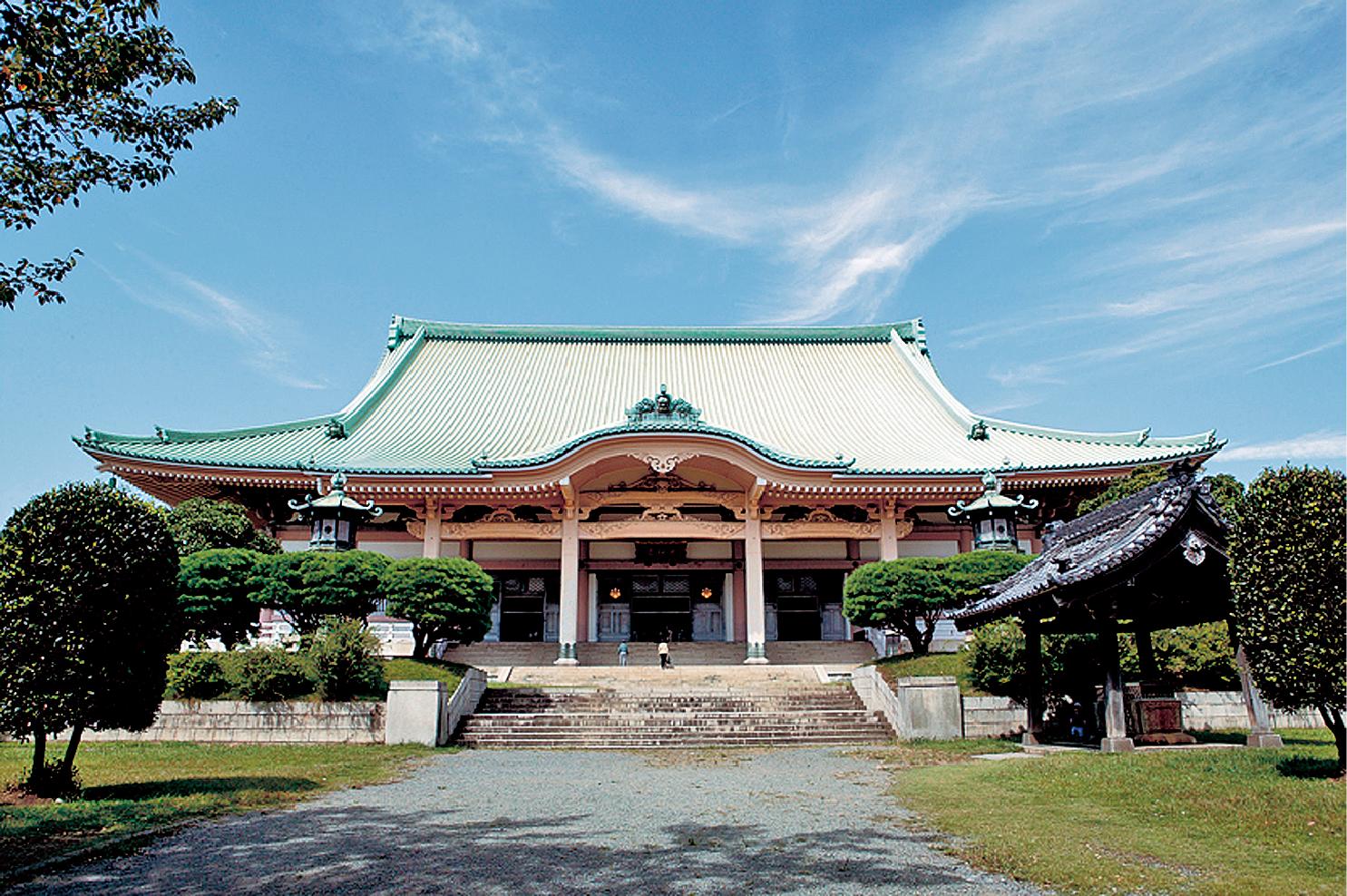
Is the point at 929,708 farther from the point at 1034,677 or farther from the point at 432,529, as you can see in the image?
the point at 432,529

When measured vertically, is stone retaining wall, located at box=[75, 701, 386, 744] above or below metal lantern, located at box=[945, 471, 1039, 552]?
below

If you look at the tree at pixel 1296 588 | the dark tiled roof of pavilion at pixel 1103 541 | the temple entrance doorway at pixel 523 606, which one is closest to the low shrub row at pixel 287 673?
the dark tiled roof of pavilion at pixel 1103 541

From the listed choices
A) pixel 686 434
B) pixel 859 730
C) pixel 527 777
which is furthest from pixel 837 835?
pixel 686 434

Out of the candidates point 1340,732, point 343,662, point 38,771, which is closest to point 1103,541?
point 1340,732

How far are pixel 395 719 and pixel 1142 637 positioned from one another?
1111cm

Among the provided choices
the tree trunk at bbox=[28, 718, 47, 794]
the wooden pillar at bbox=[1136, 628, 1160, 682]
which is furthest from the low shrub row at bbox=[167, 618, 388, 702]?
the wooden pillar at bbox=[1136, 628, 1160, 682]

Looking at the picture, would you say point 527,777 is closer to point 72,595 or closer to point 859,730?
point 72,595

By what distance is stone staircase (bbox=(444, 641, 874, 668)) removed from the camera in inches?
846

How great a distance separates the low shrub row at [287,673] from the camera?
1327 cm

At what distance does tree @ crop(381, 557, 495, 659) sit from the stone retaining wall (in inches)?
85.4

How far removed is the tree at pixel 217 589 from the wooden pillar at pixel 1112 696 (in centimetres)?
1368

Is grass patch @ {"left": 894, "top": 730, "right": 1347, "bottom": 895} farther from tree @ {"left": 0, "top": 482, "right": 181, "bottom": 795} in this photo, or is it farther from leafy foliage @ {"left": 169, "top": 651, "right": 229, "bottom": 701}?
leafy foliage @ {"left": 169, "top": 651, "right": 229, "bottom": 701}

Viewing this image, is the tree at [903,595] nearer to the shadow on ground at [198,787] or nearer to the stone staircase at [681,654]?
the stone staircase at [681,654]

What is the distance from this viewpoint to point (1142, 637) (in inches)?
473
